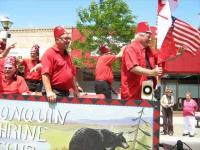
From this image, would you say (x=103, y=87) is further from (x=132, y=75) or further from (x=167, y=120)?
(x=167, y=120)

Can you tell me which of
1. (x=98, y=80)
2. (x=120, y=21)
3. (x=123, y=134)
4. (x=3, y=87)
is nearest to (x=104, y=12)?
(x=120, y=21)

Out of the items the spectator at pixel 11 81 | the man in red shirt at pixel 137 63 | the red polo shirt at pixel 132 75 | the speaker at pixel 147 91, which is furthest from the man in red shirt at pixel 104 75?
the speaker at pixel 147 91

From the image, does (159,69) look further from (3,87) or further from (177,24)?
(3,87)

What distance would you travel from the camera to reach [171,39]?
183 inches

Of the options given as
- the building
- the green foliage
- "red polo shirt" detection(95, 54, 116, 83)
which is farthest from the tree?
"red polo shirt" detection(95, 54, 116, 83)

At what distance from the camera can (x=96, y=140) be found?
418 centimetres

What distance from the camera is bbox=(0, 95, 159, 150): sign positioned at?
3.97 meters

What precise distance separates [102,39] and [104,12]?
1560mm

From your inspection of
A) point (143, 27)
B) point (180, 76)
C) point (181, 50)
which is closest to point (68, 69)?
point (143, 27)

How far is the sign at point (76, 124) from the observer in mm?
3967

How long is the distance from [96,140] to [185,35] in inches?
75.2

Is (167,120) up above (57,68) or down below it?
below

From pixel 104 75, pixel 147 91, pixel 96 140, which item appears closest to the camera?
pixel 96 140

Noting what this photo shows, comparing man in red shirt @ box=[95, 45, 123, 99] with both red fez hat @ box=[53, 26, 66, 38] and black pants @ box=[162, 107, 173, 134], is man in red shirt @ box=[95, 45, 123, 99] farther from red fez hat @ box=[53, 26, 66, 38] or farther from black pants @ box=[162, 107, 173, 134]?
black pants @ box=[162, 107, 173, 134]
